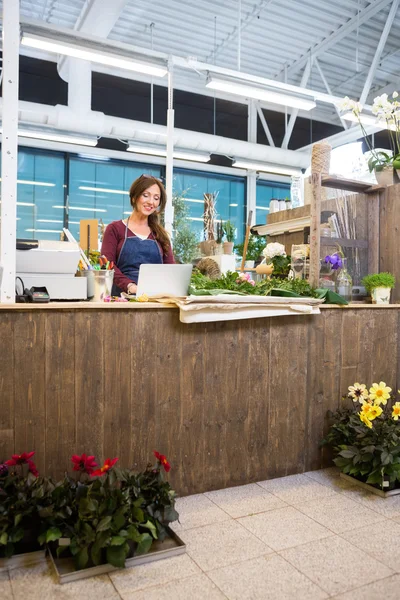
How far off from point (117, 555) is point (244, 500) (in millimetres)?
872

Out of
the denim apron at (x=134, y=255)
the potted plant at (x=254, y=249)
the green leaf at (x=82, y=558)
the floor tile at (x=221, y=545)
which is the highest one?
the potted plant at (x=254, y=249)

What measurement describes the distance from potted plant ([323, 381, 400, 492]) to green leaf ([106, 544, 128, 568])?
138 centimetres

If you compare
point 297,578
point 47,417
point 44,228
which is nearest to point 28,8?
point 44,228

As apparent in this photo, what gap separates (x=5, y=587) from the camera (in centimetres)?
184

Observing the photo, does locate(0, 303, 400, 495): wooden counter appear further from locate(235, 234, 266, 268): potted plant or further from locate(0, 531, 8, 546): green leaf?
locate(235, 234, 266, 268): potted plant

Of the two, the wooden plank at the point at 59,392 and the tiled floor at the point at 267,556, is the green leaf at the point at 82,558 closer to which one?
the tiled floor at the point at 267,556

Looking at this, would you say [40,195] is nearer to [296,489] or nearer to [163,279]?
[163,279]

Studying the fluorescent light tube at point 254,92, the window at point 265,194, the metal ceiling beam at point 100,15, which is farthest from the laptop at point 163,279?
the window at point 265,194

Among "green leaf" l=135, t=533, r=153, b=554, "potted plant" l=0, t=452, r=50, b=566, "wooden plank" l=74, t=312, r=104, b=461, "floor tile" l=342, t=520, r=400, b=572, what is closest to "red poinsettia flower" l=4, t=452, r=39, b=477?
"potted plant" l=0, t=452, r=50, b=566

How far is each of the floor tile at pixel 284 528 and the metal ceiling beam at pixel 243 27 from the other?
6381 mm

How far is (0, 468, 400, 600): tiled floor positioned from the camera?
1.85m

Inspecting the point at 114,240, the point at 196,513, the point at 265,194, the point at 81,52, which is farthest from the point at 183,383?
the point at 265,194

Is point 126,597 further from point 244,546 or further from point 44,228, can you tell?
point 44,228

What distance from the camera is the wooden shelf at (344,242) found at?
11.2 feet
